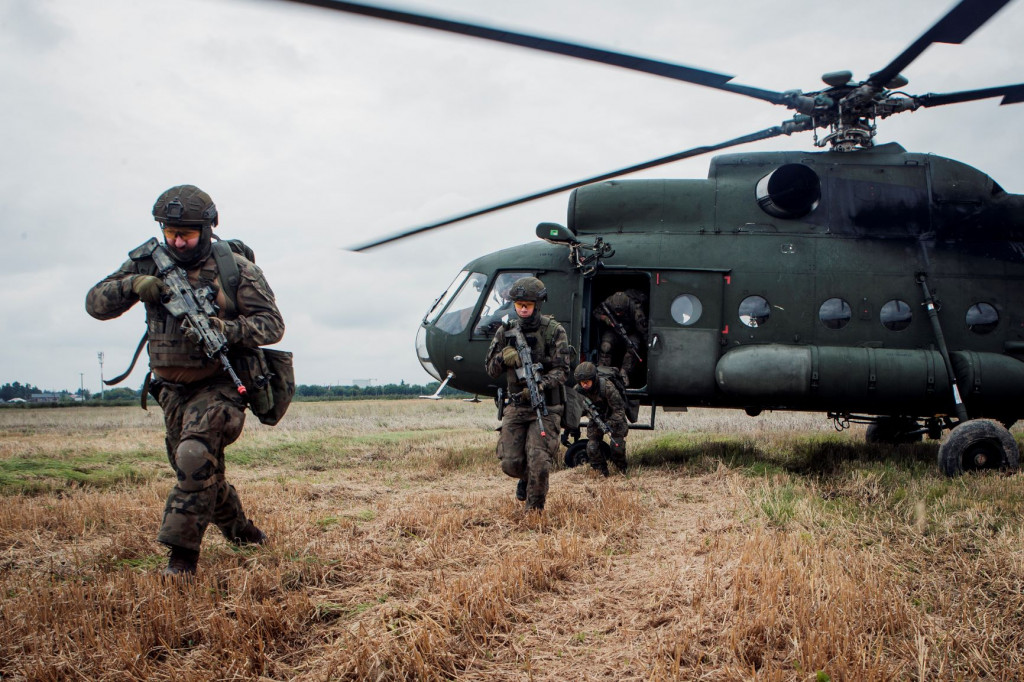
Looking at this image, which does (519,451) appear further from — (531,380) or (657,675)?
(657,675)

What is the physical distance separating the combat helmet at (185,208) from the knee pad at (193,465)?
1285 millimetres

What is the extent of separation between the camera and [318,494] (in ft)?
→ 20.9

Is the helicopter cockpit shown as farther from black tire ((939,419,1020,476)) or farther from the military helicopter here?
black tire ((939,419,1020,476))

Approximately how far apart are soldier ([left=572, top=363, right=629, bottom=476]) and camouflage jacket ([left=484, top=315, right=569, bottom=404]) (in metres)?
1.37

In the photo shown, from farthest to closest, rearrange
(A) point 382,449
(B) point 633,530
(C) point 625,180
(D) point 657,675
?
(A) point 382,449 < (C) point 625,180 < (B) point 633,530 < (D) point 657,675

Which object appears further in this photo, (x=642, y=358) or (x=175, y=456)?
(x=642, y=358)

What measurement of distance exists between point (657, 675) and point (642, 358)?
607 centimetres

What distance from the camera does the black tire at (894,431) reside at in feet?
30.8

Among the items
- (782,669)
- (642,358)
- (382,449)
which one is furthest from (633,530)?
(382,449)

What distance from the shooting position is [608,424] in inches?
297

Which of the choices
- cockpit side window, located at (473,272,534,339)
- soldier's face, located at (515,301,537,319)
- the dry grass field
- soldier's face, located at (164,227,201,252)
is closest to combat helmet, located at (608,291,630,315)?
cockpit side window, located at (473,272,534,339)

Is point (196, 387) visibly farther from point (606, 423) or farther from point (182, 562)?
point (606, 423)

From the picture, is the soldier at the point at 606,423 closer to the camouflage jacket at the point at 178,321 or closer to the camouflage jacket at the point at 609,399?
the camouflage jacket at the point at 609,399

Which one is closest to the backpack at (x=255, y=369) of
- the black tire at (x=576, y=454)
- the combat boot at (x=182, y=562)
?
the combat boot at (x=182, y=562)
